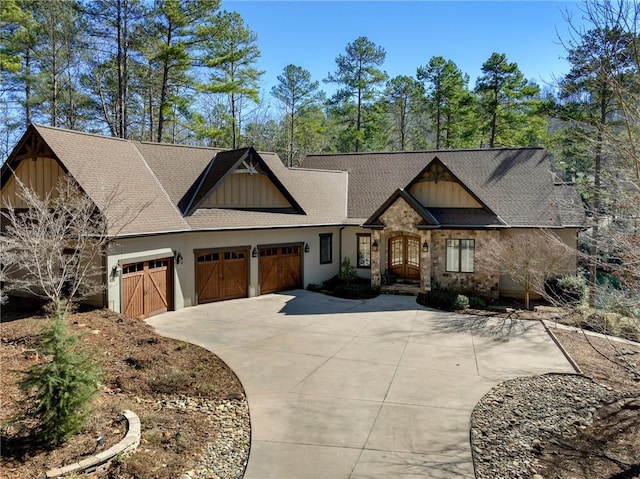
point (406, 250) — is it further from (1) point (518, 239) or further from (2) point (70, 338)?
(2) point (70, 338)

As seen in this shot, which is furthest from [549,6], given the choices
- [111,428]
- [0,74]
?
[0,74]

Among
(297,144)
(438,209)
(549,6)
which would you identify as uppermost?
(297,144)

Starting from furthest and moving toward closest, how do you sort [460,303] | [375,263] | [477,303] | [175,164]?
[375,263]
[175,164]
[477,303]
[460,303]

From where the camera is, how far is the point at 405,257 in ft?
63.9

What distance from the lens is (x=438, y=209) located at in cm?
1905

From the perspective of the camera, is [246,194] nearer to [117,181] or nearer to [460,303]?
[117,181]

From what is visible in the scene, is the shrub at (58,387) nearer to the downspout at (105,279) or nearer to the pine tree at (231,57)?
the downspout at (105,279)

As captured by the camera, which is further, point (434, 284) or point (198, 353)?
point (434, 284)

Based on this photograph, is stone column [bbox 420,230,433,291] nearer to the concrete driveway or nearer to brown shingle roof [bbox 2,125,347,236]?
the concrete driveway

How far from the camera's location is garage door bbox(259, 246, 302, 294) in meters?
18.0

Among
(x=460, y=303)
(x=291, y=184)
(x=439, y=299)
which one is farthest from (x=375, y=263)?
(x=291, y=184)

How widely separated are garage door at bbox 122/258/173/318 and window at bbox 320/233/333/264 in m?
7.23

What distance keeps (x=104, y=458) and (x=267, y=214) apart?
1315cm

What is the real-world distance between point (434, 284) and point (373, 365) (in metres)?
9.24
